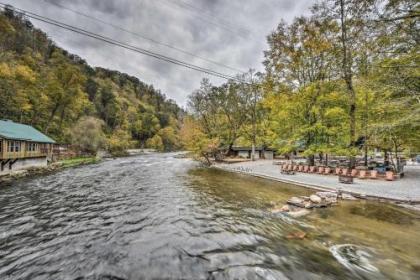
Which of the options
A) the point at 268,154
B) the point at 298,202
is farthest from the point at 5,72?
the point at 268,154

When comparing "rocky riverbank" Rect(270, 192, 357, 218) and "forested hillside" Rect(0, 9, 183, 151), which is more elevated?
"forested hillside" Rect(0, 9, 183, 151)

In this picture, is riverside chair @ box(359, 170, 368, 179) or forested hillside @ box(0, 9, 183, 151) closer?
riverside chair @ box(359, 170, 368, 179)

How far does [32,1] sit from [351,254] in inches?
475

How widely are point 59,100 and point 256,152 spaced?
36858 mm

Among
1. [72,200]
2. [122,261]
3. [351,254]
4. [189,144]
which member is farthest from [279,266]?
[189,144]

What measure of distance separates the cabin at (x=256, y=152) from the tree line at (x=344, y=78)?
A: 42.0 feet

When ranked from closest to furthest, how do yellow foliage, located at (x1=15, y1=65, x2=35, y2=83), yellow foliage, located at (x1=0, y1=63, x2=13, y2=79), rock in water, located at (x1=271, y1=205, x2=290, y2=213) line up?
rock in water, located at (x1=271, y1=205, x2=290, y2=213)
yellow foliage, located at (x1=0, y1=63, x2=13, y2=79)
yellow foliage, located at (x1=15, y1=65, x2=35, y2=83)

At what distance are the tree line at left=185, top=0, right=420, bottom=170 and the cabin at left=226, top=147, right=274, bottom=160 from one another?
42.0ft

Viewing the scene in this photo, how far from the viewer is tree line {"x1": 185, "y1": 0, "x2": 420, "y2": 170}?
9.02m

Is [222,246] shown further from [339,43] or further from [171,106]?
[171,106]

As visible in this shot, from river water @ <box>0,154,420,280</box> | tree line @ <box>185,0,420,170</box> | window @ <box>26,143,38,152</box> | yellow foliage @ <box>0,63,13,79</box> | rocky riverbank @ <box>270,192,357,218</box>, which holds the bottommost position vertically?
river water @ <box>0,154,420,280</box>

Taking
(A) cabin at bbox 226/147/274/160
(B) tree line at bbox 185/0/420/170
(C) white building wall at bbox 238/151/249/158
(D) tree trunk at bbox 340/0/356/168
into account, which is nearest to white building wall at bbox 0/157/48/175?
(B) tree line at bbox 185/0/420/170

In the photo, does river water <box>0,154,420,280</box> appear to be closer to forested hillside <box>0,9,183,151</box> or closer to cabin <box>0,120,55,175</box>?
cabin <box>0,120,55,175</box>

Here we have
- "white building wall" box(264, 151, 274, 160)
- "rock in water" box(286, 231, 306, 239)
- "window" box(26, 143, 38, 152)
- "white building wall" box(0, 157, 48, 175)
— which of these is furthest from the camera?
"white building wall" box(264, 151, 274, 160)
